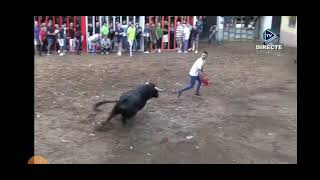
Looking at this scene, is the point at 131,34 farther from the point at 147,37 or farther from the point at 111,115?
the point at 111,115

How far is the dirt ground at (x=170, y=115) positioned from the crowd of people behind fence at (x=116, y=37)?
165 centimetres

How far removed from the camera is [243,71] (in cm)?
1661

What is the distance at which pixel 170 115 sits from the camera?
11.3m

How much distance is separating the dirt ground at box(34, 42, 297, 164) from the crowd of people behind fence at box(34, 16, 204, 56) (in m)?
1.65

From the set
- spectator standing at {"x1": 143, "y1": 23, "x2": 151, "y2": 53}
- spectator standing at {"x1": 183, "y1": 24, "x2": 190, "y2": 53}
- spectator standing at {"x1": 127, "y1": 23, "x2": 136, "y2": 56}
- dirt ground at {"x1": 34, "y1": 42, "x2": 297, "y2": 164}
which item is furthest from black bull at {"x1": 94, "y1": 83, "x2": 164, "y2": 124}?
spectator standing at {"x1": 183, "y1": 24, "x2": 190, "y2": 53}

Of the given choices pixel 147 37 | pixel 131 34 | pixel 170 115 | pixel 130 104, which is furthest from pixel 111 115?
pixel 147 37

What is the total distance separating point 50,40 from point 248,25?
10417 millimetres

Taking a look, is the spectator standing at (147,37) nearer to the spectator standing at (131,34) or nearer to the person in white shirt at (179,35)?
the spectator standing at (131,34)

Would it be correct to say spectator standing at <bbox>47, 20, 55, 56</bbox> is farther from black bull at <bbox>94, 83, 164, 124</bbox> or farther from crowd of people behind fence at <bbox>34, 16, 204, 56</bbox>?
black bull at <bbox>94, 83, 164, 124</bbox>

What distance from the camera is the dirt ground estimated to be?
29.6ft

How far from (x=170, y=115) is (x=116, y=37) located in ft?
30.8

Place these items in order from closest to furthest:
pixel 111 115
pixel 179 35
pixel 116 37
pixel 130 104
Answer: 1. pixel 111 115
2. pixel 130 104
3. pixel 116 37
4. pixel 179 35
